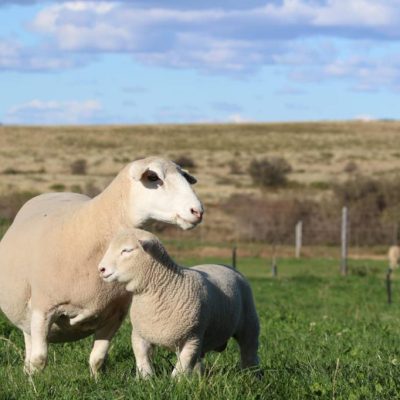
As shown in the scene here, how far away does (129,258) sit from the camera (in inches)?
288

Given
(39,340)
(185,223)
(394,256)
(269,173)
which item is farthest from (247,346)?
(269,173)

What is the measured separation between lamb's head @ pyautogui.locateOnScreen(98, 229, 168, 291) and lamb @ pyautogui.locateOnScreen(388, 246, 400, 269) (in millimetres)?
25721

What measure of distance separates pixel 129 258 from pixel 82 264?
2.54 ft

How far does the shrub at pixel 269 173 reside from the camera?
6303 cm

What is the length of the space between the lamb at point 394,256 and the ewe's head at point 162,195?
1001 inches

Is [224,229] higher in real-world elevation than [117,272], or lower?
lower

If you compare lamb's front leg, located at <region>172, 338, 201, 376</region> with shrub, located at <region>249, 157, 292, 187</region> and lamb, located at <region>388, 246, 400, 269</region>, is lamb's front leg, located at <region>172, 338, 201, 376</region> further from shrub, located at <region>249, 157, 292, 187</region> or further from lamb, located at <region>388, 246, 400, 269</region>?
shrub, located at <region>249, 157, 292, 187</region>

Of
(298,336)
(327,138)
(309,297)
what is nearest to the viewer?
(298,336)

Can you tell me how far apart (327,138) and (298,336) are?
10192 centimetres

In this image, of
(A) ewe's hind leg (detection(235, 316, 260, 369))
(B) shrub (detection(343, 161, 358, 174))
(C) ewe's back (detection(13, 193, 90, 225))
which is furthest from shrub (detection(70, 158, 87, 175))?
(A) ewe's hind leg (detection(235, 316, 260, 369))

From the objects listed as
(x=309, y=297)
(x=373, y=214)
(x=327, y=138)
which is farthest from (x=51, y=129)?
A: (x=309, y=297)

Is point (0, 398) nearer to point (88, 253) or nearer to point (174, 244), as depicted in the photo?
point (88, 253)

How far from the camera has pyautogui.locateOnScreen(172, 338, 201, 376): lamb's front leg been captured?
24.0ft

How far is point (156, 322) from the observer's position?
739cm
